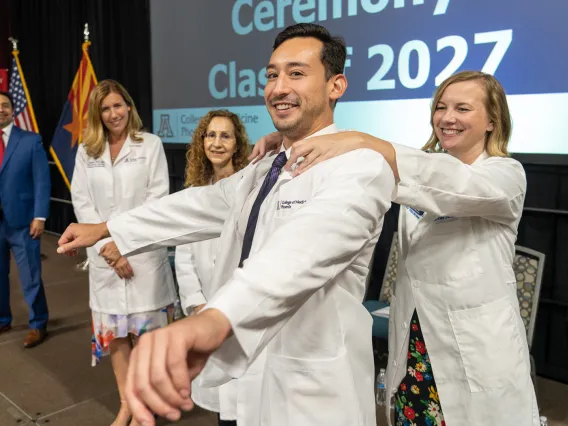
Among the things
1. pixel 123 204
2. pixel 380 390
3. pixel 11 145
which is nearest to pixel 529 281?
pixel 380 390

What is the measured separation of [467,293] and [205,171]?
48.7 inches

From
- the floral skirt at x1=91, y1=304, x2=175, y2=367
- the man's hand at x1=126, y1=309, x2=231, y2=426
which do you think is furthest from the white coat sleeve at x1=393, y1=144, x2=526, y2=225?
the floral skirt at x1=91, y1=304, x2=175, y2=367

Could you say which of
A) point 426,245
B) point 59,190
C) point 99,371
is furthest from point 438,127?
point 59,190

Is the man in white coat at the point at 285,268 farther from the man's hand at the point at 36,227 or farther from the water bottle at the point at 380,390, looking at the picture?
the man's hand at the point at 36,227

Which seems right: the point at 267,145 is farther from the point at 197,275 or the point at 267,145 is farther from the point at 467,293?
the point at 197,275

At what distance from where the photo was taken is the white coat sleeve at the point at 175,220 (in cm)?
138

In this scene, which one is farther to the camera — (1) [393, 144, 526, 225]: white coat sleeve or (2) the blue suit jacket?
(2) the blue suit jacket

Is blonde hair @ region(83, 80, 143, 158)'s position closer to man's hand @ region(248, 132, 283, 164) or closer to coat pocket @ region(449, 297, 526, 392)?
man's hand @ region(248, 132, 283, 164)

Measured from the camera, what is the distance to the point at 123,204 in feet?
8.55

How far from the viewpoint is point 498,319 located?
1482 millimetres

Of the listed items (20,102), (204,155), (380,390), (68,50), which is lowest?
(380,390)

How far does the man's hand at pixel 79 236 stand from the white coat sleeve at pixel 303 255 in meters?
0.63

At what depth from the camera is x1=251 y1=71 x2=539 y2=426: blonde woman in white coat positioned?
1474 millimetres

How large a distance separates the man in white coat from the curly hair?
0.84m
